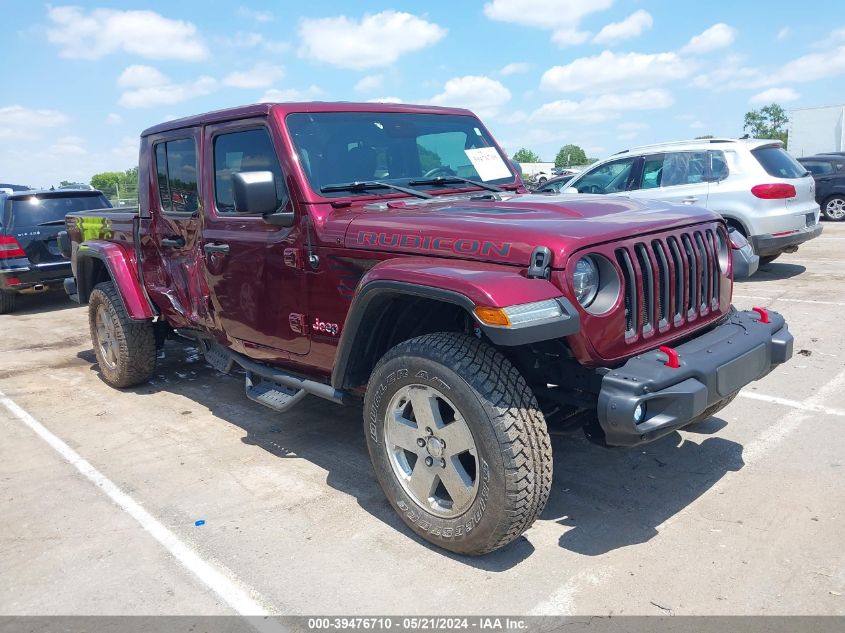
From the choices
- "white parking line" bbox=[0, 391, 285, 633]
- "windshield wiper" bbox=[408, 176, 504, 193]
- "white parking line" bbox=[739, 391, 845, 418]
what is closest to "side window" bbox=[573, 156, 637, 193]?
"white parking line" bbox=[739, 391, 845, 418]

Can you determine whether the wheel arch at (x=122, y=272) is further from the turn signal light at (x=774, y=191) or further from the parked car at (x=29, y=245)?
the turn signal light at (x=774, y=191)

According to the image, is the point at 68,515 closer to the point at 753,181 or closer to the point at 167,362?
the point at 167,362

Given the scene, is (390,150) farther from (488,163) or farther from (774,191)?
(774,191)

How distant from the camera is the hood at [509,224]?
278cm

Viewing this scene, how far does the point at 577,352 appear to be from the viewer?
277 centimetres

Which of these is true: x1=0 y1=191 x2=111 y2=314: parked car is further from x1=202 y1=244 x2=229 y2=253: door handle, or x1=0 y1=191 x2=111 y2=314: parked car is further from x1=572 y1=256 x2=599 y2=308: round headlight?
x1=572 y1=256 x2=599 y2=308: round headlight

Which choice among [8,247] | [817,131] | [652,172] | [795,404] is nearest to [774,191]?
[652,172]

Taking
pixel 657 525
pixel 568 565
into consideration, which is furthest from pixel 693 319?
pixel 568 565

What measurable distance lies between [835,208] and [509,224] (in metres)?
15.8

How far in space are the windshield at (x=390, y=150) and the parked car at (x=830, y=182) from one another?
14.0m

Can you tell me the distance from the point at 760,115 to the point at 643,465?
11370cm

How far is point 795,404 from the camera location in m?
4.62

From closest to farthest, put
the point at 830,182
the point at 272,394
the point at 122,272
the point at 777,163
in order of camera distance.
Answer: the point at 272,394 < the point at 122,272 < the point at 777,163 < the point at 830,182

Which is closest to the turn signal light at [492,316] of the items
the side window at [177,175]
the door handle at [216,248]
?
the door handle at [216,248]
